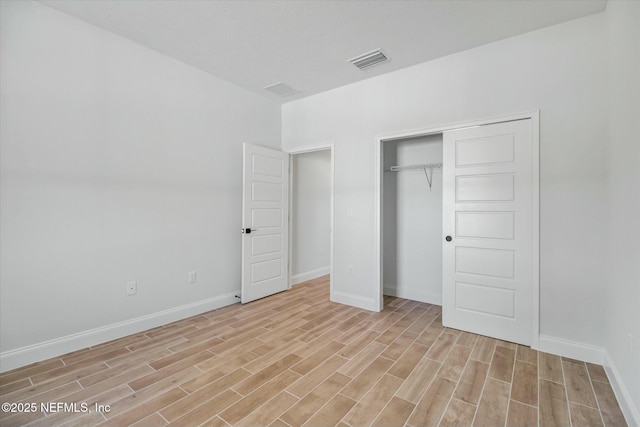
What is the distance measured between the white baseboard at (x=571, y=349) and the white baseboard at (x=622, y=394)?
71mm

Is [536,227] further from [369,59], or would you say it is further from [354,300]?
[369,59]

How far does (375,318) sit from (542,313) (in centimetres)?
162

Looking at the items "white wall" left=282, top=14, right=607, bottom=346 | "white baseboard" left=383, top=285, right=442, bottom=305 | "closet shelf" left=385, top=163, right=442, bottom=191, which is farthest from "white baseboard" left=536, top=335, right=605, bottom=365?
"closet shelf" left=385, top=163, right=442, bottom=191

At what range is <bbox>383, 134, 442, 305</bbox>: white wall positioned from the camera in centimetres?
388

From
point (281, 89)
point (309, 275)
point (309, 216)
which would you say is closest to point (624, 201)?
point (281, 89)

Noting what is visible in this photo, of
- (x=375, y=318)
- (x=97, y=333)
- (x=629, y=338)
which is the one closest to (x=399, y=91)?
(x=375, y=318)

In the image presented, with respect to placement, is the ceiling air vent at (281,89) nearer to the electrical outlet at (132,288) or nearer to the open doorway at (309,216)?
the open doorway at (309,216)

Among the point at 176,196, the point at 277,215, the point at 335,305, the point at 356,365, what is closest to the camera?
the point at 356,365

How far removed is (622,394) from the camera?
6.09 ft

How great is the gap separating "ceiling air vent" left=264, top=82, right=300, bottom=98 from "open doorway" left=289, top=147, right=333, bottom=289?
0.95 m

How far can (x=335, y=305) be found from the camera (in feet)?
12.6

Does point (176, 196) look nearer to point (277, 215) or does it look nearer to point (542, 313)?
point (277, 215)

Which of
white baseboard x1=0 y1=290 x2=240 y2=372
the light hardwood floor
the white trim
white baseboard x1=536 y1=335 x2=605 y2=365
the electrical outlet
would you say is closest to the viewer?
the light hardwood floor

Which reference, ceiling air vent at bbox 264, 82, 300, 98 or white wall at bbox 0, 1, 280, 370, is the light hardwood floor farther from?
ceiling air vent at bbox 264, 82, 300, 98
